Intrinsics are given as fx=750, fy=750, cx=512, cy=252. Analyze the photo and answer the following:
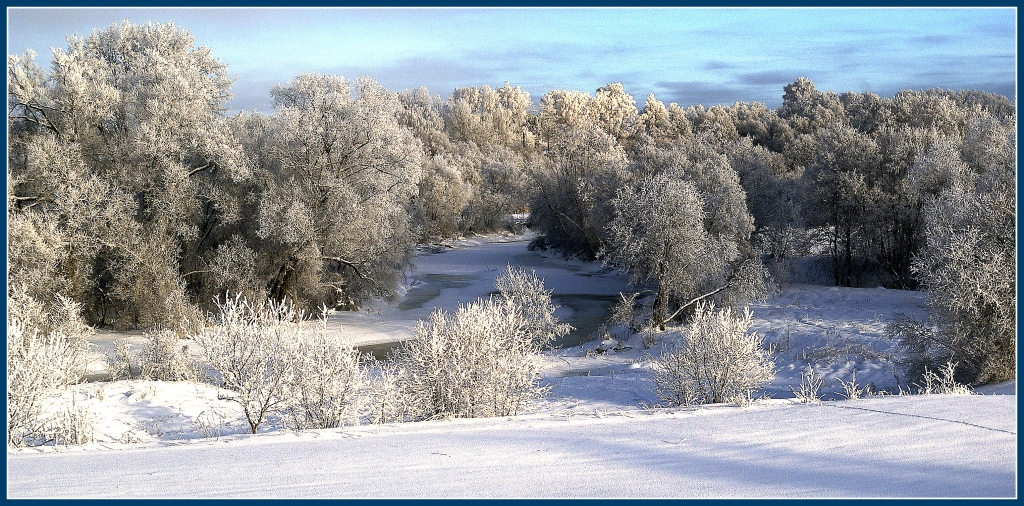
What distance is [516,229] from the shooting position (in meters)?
56.0

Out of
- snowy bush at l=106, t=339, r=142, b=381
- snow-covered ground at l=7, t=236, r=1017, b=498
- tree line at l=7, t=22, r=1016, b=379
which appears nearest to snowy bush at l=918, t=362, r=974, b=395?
snow-covered ground at l=7, t=236, r=1017, b=498

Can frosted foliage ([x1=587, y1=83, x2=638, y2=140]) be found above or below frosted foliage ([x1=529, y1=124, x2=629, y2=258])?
above

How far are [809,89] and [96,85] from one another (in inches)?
2675

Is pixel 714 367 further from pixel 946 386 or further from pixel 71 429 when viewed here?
pixel 71 429

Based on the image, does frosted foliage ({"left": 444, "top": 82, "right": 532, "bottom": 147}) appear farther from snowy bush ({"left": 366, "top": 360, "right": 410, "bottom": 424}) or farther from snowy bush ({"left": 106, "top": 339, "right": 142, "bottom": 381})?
snowy bush ({"left": 366, "top": 360, "right": 410, "bottom": 424})

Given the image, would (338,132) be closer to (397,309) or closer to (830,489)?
(397,309)

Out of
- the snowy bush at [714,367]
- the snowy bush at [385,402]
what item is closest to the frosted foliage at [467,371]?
the snowy bush at [385,402]

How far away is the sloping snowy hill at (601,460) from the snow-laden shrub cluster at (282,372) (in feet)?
4.09

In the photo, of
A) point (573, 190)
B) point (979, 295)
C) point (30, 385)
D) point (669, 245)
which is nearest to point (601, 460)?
point (30, 385)

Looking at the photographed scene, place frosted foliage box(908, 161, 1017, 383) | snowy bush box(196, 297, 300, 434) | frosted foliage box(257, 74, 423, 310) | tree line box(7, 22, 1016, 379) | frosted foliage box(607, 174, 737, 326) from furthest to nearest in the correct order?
frosted foliage box(257, 74, 423, 310), frosted foliage box(607, 174, 737, 326), tree line box(7, 22, 1016, 379), frosted foliage box(908, 161, 1017, 383), snowy bush box(196, 297, 300, 434)

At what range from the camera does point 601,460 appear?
5.29 meters

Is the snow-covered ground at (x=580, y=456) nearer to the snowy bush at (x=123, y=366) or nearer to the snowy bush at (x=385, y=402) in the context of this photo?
the snowy bush at (x=385, y=402)

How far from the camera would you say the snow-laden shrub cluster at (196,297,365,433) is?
813cm

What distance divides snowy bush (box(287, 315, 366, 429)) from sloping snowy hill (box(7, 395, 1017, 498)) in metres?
1.23
